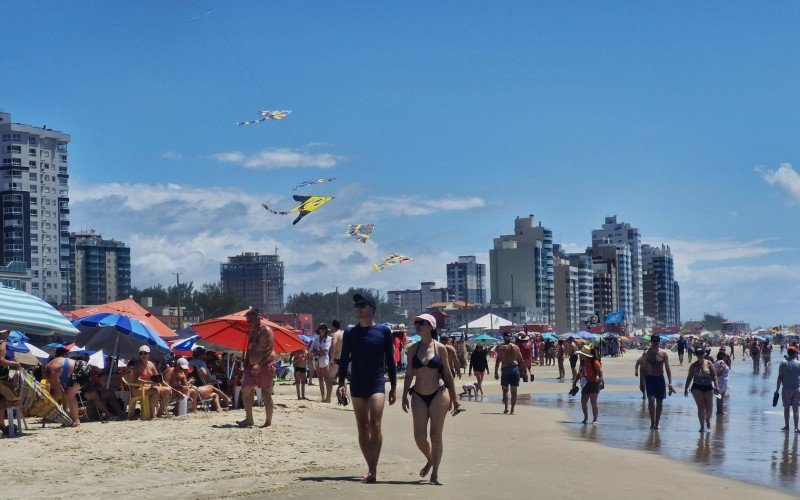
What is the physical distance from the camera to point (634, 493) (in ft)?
29.1

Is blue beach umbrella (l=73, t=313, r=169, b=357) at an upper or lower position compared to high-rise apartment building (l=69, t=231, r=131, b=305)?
lower

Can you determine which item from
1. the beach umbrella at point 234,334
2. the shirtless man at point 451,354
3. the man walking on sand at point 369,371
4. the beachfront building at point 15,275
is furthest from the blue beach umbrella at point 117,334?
the beachfront building at point 15,275

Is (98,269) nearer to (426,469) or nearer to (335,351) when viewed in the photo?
(335,351)

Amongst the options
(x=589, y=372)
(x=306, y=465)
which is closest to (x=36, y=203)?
(x=589, y=372)

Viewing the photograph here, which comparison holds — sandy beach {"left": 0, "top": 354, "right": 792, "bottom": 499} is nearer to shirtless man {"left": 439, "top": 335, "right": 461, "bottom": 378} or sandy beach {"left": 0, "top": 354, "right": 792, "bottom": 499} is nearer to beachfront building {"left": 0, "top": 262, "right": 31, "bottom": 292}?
shirtless man {"left": 439, "top": 335, "right": 461, "bottom": 378}

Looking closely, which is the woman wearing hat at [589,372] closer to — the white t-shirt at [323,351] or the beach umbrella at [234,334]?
the beach umbrella at [234,334]

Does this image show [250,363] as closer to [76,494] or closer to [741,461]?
[76,494]

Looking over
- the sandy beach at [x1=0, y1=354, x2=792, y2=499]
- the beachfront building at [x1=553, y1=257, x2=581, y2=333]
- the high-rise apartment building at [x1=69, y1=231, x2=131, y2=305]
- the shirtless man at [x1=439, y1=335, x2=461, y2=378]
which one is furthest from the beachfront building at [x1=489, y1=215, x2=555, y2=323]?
the sandy beach at [x1=0, y1=354, x2=792, y2=499]

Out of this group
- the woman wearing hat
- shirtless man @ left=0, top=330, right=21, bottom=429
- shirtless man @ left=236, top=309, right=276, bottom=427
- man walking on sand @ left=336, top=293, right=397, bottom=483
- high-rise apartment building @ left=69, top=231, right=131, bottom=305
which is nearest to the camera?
man walking on sand @ left=336, top=293, right=397, bottom=483

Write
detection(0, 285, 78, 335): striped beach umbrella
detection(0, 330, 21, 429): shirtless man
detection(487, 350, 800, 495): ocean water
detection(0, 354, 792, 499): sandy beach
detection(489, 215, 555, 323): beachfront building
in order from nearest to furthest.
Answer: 1. detection(0, 354, 792, 499): sandy beach
2. detection(487, 350, 800, 495): ocean water
3. detection(0, 285, 78, 335): striped beach umbrella
4. detection(0, 330, 21, 429): shirtless man
5. detection(489, 215, 555, 323): beachfront building

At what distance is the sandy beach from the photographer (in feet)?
28.0

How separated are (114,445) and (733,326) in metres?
190

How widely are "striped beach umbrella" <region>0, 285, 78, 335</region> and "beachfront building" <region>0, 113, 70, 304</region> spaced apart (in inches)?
4362

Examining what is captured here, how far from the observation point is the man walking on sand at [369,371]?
8828 mm
